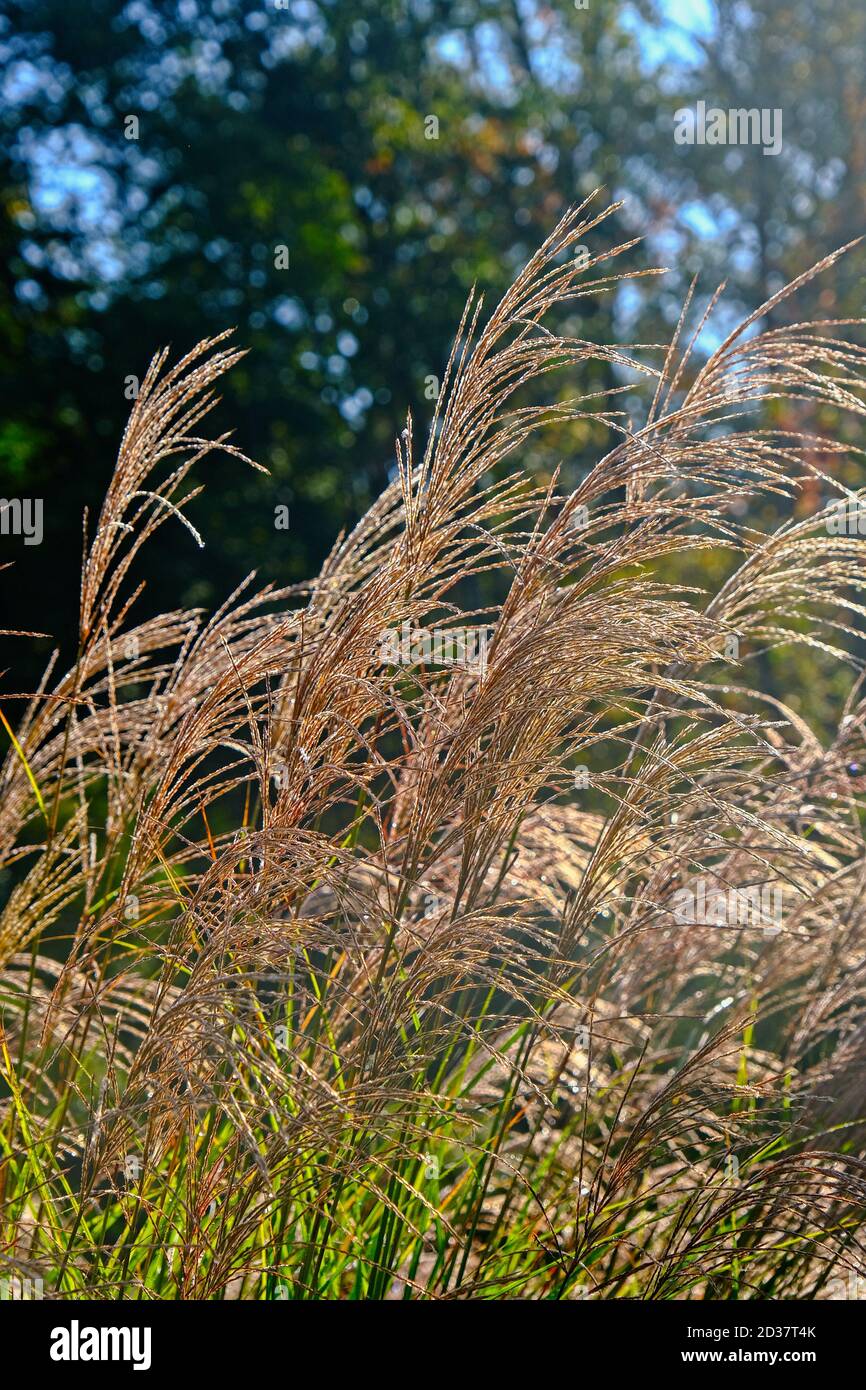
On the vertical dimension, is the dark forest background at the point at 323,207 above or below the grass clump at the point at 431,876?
above

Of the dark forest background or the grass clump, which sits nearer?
the grass clump

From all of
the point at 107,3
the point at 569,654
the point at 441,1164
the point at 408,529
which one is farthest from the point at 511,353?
the point at 107,3

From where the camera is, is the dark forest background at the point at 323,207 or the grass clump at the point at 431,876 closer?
the grass clump at the point at 431,876

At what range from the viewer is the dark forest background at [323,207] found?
10383 mm

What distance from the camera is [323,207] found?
35.1 feet

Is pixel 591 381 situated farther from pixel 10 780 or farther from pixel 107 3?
pixel 10 780

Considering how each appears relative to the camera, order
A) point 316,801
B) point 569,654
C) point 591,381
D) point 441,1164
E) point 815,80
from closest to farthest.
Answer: point 569,654
point 316,801
point 441,1164
point 815,80
point 591,381

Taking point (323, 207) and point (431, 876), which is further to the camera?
point (323, 207)

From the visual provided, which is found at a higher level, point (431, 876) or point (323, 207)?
point (323, 207)

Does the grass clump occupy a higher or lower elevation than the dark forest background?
lower

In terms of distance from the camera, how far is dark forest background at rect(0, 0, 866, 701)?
10383 millimetres

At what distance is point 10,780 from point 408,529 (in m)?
0.97
